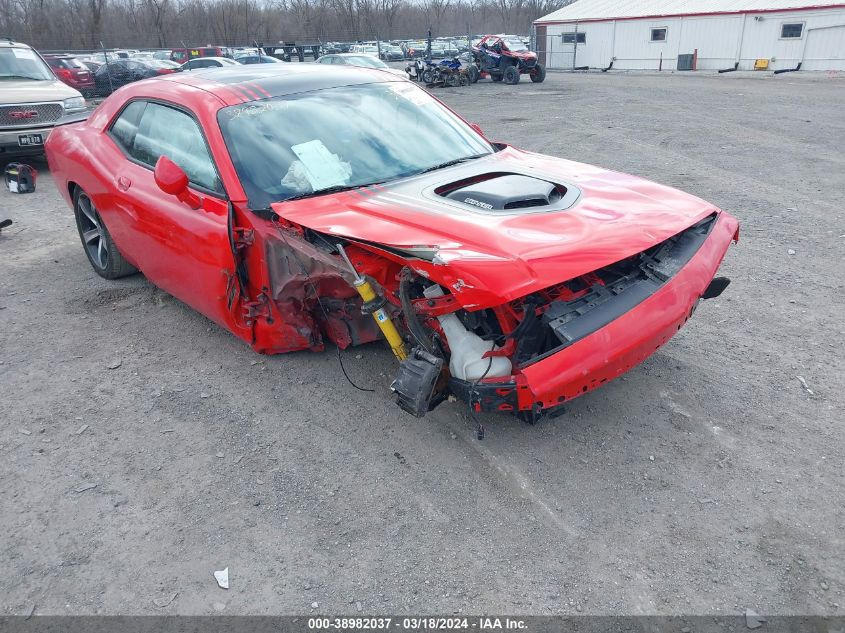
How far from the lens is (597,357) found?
2.69 metres

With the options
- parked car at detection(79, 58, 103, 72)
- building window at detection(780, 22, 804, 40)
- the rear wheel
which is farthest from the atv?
parked car at detection(79, 58, 103, 72)

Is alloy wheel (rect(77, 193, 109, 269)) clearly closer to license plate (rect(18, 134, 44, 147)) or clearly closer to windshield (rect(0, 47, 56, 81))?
license plate (rect(18, 134, 44, 147))

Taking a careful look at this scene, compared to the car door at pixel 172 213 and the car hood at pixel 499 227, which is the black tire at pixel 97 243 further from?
the car hood at pixel 499 227

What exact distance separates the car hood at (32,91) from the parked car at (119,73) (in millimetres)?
11796

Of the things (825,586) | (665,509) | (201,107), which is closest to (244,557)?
(665,509)

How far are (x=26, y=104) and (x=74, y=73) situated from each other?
13612mm

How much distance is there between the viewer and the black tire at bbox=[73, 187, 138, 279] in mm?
5102

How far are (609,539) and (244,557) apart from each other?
1.45m

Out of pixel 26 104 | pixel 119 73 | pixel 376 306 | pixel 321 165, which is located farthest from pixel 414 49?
pixel 376 306

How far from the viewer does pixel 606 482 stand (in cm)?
287

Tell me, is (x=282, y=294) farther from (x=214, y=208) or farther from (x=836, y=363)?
(x=836, y=363)

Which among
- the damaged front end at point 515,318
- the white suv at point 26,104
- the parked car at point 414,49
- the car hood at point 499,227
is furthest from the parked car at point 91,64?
the damaged front end at point 515,318

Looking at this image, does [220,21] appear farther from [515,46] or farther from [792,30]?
[792,30]

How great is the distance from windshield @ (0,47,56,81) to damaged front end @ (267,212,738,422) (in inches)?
388
